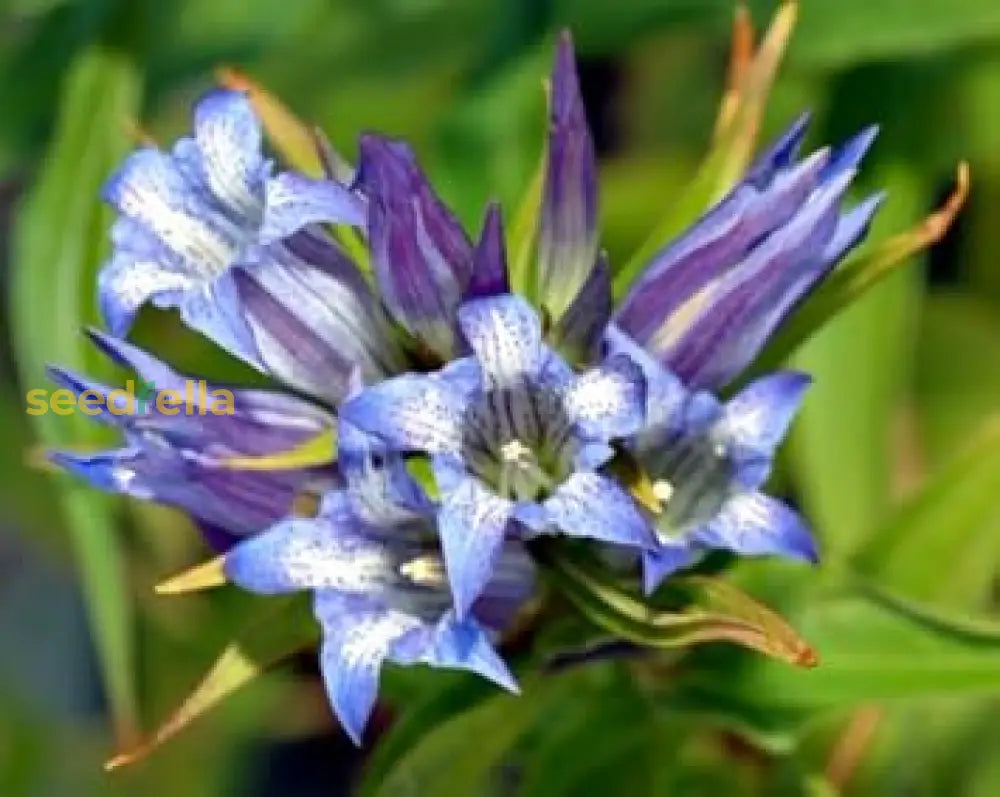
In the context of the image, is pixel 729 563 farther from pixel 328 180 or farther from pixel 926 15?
pixel 926 15

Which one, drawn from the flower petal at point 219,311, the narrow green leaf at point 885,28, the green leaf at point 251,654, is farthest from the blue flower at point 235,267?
the narrow green leaf at point 885,28

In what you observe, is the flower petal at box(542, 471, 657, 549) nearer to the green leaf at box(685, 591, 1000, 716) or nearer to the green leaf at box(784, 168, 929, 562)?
the green leaf at box(685, 591, 1000, 716)

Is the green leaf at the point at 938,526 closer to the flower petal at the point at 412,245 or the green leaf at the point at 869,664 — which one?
the green leaf at the point at 869,664

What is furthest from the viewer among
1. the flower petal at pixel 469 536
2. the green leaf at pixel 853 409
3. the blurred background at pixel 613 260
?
the green leaf at pixel 853 409

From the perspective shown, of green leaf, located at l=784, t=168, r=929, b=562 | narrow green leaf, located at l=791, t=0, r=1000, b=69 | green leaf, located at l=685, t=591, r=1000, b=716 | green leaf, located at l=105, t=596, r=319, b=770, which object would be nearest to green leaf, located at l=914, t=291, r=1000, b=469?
green leaf, located at l=784, t=168, r=929, b=562

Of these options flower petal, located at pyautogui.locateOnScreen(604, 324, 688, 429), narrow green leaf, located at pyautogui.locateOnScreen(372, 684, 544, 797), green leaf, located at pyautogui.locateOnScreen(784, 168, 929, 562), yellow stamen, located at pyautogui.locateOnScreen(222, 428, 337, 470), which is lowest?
green leaf, located at pyautogui.locateOnScreen(784, 168, 929, 562)
